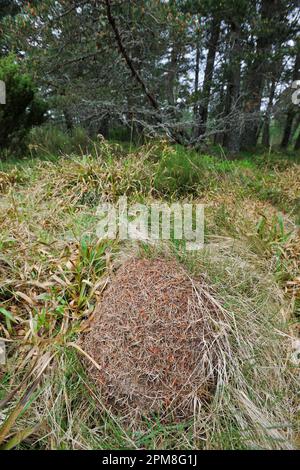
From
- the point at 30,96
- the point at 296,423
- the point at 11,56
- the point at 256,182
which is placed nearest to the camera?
the point at 296,423

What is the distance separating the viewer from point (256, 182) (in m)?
2.87

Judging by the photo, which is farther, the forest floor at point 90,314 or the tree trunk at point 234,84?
the tree trunk at point 234,84

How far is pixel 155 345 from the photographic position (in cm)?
116

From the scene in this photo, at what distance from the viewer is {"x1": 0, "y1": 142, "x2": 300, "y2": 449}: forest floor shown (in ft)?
3.32

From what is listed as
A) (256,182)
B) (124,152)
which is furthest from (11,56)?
(256,182)

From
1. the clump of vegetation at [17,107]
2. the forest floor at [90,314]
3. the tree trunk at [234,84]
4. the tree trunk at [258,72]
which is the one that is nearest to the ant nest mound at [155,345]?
the forest floor at [90,314]

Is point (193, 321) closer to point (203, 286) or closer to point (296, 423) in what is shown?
point (203, 286)

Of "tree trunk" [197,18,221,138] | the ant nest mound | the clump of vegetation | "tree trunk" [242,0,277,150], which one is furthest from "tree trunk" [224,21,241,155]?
the ant nest mound

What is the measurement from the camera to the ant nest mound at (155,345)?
1087mm

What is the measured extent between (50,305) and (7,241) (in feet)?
1.80

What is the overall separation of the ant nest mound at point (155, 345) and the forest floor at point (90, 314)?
0.05m

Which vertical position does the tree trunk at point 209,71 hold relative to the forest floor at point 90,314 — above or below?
above

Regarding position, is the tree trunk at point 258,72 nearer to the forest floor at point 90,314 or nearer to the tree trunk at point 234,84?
the tree trunk at point 234,84

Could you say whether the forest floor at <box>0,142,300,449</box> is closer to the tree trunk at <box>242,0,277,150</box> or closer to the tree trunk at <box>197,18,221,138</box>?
the tree trunk at <box>242,0,277,150</box>
